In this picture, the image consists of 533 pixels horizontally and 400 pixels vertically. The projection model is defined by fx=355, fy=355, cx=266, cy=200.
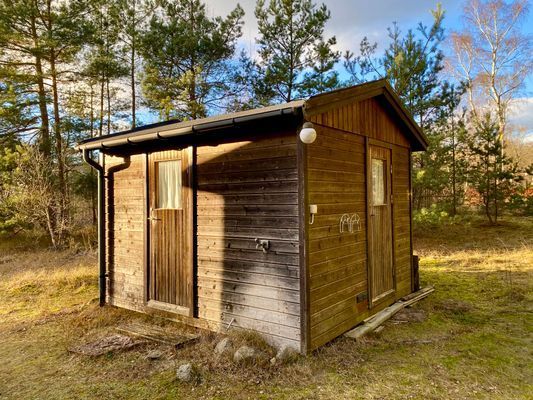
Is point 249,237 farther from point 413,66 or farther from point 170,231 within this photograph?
point 413,66

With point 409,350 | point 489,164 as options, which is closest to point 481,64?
point 489,164

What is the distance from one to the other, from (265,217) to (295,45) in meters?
9.12

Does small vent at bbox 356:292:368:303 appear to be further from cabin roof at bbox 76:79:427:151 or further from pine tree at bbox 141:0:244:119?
pine tree at bbox 141:0:244:119

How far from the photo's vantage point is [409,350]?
389 cm

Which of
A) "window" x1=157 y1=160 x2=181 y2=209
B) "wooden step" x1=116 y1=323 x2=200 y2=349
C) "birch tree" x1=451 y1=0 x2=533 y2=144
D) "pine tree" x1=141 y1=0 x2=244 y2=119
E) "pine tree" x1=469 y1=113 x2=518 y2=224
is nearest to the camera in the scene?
"wooden step" x1=116 y1=323 x2=200 y2=349

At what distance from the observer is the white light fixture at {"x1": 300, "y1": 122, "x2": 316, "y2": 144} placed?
3.30 metres

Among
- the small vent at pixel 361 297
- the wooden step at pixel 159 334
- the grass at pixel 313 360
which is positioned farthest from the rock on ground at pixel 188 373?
the small vent at pixel 361 297

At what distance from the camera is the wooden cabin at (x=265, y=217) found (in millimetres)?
3672

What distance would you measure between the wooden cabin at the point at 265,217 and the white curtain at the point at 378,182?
0.03 metres

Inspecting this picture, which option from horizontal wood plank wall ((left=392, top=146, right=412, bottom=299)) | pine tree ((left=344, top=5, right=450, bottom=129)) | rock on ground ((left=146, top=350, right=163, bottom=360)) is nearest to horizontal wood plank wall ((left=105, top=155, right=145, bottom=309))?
rock on ground ((left=146, top=350, right=163, bottom=360))

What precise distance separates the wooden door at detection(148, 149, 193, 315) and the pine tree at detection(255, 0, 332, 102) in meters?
7.50

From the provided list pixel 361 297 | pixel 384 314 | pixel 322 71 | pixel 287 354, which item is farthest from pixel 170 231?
pixel 322 71

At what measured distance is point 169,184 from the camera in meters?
4.82

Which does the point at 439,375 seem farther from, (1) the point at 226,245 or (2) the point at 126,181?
(2) the point at 126,181
